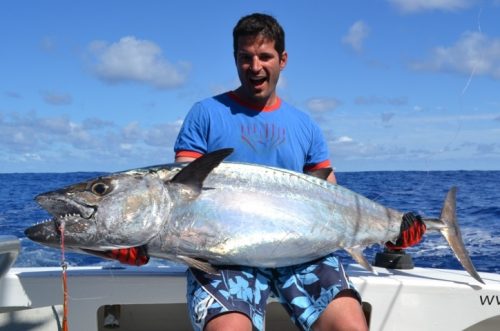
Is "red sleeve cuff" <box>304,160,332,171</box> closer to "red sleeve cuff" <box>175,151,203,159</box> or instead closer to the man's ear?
the man's ear

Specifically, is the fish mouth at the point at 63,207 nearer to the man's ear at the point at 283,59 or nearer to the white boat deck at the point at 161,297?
the white boat deck at the point at 161,297

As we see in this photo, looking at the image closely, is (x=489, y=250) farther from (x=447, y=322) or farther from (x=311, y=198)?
(x=311, y=198)

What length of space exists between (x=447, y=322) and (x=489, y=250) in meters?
4.12

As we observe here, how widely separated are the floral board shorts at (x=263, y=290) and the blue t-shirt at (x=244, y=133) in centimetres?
A: 53

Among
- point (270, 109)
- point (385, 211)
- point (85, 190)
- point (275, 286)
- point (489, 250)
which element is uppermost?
point (270, 109)

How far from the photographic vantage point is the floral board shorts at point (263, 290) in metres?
2.36

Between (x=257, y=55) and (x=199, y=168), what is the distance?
0.75 m

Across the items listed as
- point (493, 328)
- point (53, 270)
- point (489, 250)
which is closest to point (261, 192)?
point (53, 270)

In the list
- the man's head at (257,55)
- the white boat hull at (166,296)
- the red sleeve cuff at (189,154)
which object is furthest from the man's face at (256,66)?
the white boat hull at (166,296)

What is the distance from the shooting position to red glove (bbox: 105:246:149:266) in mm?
2244

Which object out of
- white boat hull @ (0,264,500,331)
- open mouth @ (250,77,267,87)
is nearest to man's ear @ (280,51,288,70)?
open mouth @ (250,77,267,87)

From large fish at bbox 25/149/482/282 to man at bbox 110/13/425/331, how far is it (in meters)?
0.12

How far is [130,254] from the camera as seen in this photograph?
2.25 meters

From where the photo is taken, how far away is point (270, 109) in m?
2.84
